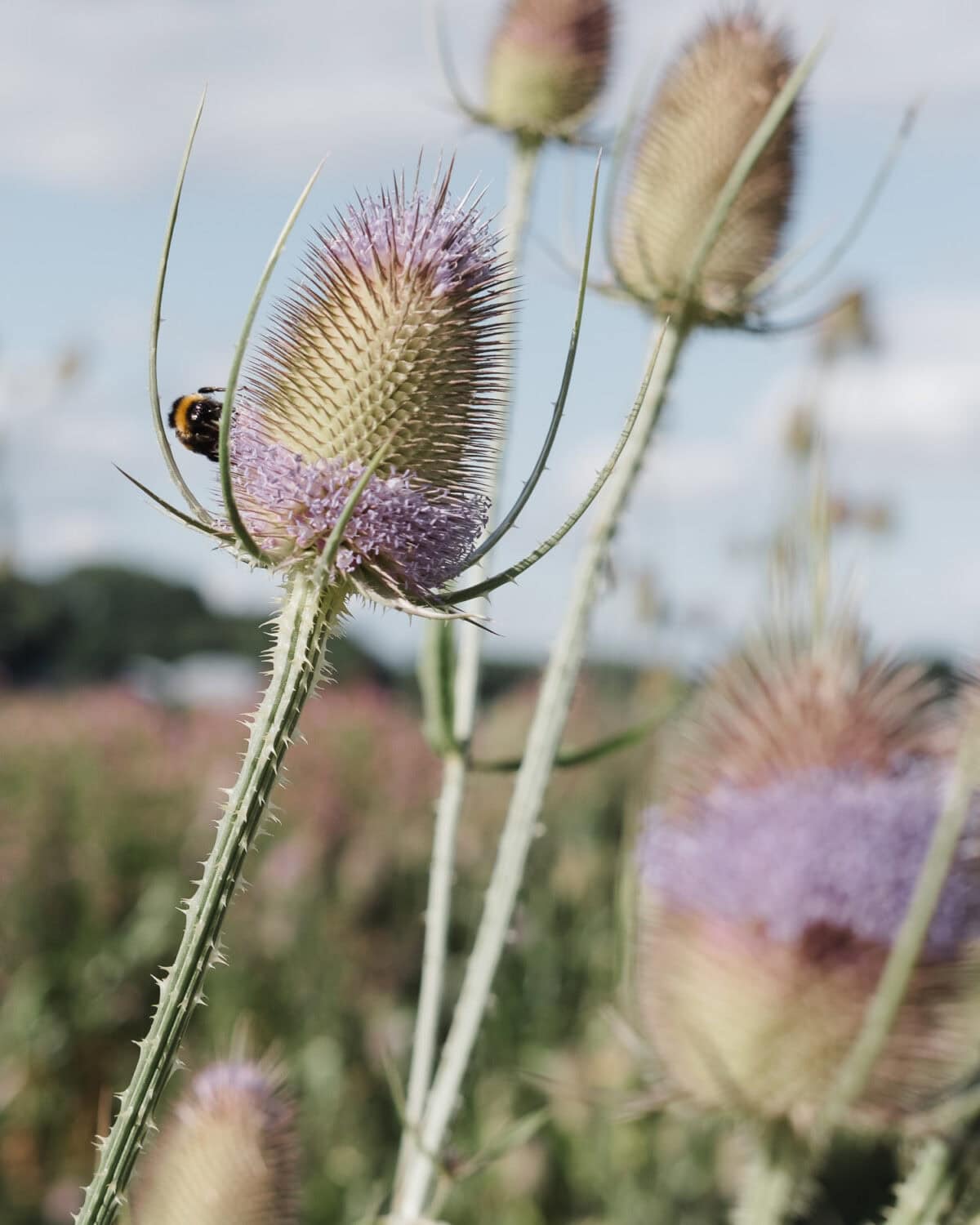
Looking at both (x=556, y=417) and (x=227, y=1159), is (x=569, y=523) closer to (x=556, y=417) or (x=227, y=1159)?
(x=556, y=417)

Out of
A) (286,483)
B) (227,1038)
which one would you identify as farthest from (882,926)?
(227,1038)

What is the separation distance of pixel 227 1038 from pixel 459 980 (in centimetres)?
121

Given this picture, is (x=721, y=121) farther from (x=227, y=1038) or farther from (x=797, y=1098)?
(x=227, y=1038)

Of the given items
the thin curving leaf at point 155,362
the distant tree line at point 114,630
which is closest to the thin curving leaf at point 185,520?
the thin curving leaf at point 155,362

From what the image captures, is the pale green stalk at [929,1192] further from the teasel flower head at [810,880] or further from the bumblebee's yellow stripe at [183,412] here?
the bumblebee's yellow stripe at [183,412]

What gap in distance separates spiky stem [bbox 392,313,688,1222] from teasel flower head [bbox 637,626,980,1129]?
0.99 feet

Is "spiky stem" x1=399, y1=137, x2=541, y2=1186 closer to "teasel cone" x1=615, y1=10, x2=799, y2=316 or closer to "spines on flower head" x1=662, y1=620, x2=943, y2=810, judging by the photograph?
"teasel cone" x1=615, y1=10, x2=799, y2=316

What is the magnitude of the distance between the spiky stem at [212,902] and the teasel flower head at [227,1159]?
0.68 m

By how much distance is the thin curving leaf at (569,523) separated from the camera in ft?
3.89

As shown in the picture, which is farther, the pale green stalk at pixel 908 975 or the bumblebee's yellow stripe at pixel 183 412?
the bumblebee's yellow stripe at pixel 183 412

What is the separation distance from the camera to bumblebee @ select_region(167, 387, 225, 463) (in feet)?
6.70

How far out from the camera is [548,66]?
2.93 m

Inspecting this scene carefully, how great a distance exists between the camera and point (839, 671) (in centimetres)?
181

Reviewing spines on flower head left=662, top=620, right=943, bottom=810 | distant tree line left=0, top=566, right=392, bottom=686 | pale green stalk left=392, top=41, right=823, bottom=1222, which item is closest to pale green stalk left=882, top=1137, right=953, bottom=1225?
spines on flower head left=662, top=620, right=943, bottom=810
